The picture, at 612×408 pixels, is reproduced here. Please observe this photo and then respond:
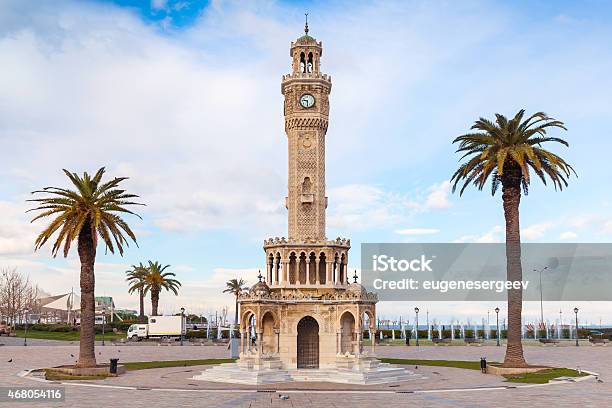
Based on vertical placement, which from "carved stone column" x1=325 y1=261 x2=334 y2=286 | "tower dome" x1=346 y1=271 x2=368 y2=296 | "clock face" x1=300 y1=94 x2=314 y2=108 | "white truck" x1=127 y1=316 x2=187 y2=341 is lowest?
"white truck" x1=127 y1=316 x2=187 y2=341

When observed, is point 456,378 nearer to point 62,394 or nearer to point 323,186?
point 323,186

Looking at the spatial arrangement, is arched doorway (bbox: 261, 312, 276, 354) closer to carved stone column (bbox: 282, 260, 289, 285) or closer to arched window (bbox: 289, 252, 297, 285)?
carved stone column (bbox: 282, 260, 289, 285)

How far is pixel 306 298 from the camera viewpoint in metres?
45.5

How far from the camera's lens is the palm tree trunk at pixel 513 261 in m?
44.1

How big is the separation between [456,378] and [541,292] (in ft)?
219

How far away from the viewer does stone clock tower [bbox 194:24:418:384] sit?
143 feet

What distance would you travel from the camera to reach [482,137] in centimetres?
4588

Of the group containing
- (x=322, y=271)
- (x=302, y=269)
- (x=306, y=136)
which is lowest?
(x=322, y=271)

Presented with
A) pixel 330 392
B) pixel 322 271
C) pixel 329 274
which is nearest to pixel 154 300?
pixel 322 271

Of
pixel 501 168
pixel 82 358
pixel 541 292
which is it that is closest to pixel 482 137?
pixel 501 168

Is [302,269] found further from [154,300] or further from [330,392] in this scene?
[154,300]

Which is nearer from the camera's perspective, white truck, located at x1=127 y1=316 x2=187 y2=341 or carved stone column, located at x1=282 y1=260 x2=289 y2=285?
carved stone column, located at x1=282 y1=260 x2=289 y2=285

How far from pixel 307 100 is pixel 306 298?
49.6 ft

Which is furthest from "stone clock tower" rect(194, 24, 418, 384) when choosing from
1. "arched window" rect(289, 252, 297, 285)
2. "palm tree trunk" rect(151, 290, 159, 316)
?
"palm tree trunk" rect(151, 290, 159, 316)
